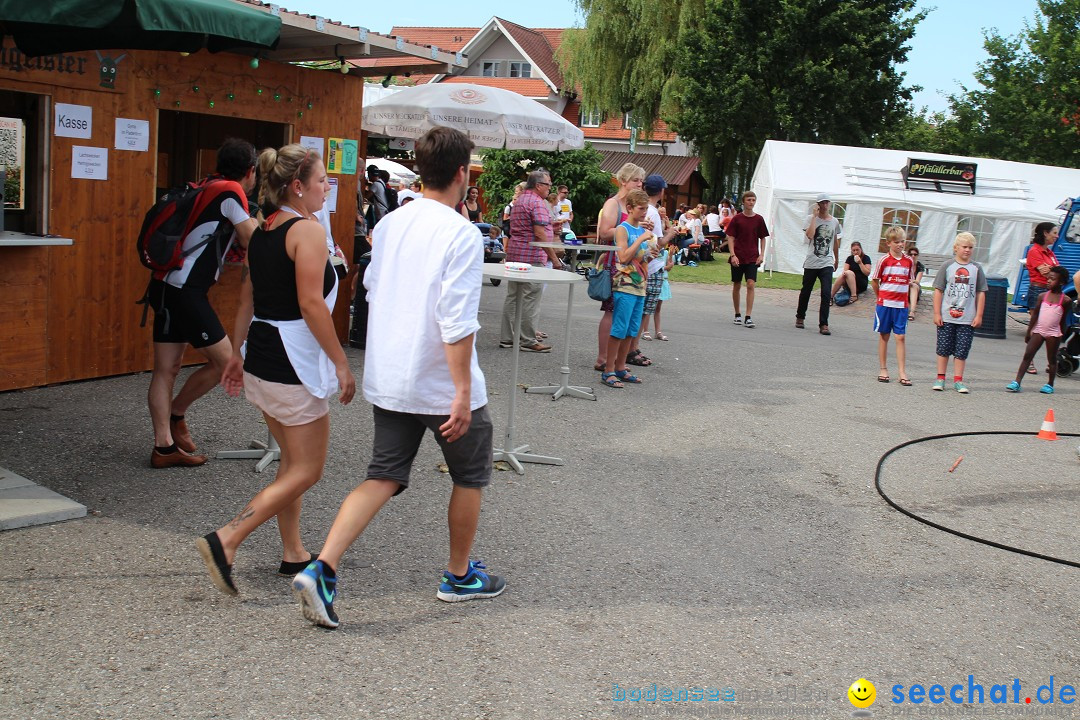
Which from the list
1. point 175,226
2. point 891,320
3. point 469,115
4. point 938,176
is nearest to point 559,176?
point 938,176

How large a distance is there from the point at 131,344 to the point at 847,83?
31.3 metres

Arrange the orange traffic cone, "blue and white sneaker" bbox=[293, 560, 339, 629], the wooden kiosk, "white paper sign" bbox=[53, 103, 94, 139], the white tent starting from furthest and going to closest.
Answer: the white tent, the orange traffic cone, "white paper sign" bbox=[53, 103, 94, 139], the wooden kiosk, "blue and white sneaker" bbox=[293, 560, 339, 629]

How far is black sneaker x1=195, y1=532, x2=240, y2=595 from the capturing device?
12.6 feet

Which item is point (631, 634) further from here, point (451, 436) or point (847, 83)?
point (847, 83)

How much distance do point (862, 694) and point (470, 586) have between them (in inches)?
61.7

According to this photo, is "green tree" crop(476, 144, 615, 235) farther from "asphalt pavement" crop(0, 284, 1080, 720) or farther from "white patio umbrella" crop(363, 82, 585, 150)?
"asphalt pavement" crop(0, 284, 1080, 720)

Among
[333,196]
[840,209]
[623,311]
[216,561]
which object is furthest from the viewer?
[840,209]

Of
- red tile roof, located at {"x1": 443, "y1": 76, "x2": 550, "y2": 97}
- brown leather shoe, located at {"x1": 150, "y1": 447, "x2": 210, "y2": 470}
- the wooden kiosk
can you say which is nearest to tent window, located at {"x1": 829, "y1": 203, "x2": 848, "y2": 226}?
the wooden kiosk

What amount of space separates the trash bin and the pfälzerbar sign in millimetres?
12527

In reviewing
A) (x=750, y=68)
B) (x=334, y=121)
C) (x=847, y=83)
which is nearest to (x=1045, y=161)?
(x=847, y=83)

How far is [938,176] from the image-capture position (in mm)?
28109

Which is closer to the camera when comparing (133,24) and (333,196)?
(133,24)

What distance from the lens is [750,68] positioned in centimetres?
3488

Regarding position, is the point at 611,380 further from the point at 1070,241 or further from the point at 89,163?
the point at 1070,241
